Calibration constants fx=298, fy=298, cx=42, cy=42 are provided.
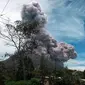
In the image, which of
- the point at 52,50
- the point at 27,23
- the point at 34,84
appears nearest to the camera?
the point at 34,84

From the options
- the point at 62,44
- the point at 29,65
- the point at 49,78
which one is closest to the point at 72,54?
the point at 62,44

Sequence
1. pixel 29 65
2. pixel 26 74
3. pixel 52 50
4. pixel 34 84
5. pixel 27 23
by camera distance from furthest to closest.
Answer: pixel 52 50
pixel 29 65
pixel 27 23
pixel 26 74
pixel 34 84

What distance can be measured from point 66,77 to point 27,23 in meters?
14.1

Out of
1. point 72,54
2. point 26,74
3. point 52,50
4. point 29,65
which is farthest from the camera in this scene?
point 72,54

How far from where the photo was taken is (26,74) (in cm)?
3800

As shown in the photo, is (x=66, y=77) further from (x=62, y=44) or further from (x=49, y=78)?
(x=62, y=44)

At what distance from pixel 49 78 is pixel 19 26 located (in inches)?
496

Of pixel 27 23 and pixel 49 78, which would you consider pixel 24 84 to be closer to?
pixel 49 78

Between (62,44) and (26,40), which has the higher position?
(62,44)

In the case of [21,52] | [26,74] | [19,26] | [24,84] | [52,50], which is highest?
[52,50]

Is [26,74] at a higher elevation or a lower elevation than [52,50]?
lower

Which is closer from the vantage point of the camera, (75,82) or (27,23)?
(75,82)

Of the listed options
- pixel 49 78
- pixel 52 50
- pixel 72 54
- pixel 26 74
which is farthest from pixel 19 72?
pixel 72 54

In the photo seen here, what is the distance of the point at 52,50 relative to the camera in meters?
91.2
